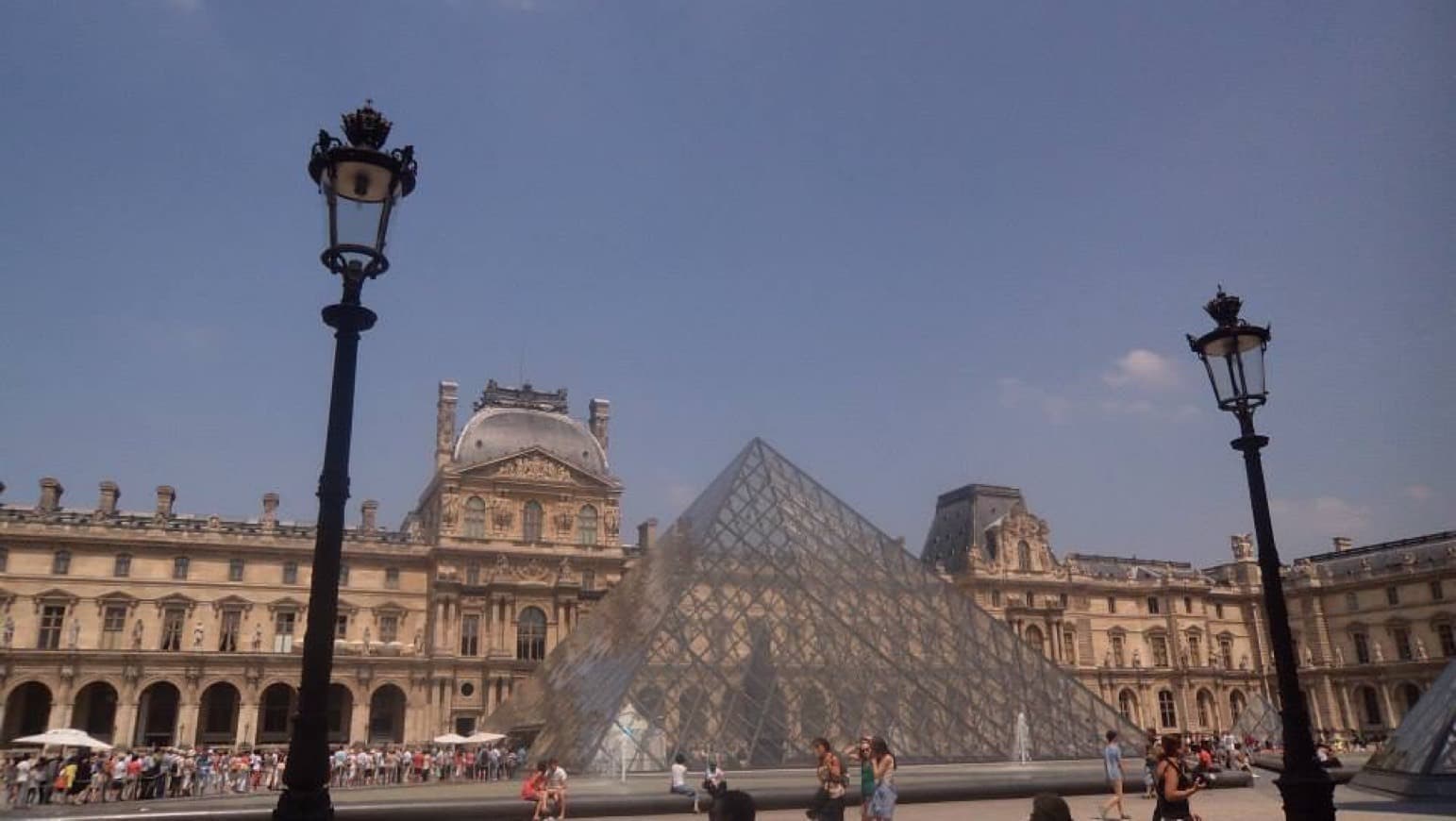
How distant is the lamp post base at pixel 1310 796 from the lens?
6.40 metres

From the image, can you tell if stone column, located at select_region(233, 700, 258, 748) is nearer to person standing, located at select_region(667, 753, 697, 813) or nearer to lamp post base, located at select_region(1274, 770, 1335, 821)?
person standing, located at select_region(667, 753, 697, 813)

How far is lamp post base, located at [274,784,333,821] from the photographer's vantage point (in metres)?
4.30

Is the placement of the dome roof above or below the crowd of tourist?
above

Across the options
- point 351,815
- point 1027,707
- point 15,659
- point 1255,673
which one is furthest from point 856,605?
point 1255,673

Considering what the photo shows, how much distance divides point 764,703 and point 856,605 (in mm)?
3853

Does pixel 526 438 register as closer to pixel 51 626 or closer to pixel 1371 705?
pixel 51 626

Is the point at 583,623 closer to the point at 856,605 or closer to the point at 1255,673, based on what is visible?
the point at 856,605

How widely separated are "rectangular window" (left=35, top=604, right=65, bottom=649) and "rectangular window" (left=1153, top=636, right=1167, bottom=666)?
165 feet

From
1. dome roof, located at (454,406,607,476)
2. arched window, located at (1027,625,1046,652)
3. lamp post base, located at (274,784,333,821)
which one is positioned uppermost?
dome roof, located at (454,406,607,476)

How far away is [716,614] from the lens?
19.6 m

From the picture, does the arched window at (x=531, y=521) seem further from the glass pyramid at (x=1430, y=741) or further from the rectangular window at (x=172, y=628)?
the glass pyramid at (x=1430, y=741)

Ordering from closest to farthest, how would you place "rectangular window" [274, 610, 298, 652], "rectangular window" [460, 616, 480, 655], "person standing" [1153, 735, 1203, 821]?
"person standing" [1153, 735, 1203, 821], "rectangular window" [274, 610, 298, 652], "rectangular window" [460, 616, 480, 655]

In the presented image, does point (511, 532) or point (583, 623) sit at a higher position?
point (511, 532)

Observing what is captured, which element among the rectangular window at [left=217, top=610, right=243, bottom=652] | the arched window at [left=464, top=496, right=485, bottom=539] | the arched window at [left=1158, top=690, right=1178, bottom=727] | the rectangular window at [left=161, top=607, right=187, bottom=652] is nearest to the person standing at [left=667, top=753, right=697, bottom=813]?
the arched window at [left=464, top=496, right=485, bottom=539]
